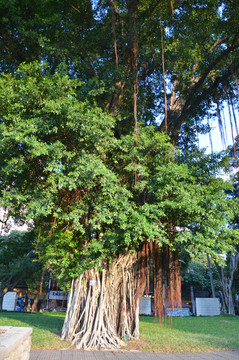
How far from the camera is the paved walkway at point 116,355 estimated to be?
18.7 feet

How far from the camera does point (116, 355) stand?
6062 mm

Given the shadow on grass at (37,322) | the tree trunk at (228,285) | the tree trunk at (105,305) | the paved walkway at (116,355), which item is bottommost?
the paved walkway at (116,355)

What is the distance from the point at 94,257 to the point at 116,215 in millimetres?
1543

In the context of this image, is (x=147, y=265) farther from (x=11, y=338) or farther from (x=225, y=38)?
(x=225, y=38)

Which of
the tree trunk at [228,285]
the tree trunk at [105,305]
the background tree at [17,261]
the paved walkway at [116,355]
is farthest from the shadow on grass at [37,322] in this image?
the tree trunk at [228,285]

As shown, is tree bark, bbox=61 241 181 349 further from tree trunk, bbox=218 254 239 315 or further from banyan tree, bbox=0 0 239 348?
tree trunk, bbox=218 254 239 315

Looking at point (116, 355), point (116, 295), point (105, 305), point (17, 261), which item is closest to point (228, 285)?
point (17, 261)

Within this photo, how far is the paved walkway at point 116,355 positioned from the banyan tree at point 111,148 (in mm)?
524

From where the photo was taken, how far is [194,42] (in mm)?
8797

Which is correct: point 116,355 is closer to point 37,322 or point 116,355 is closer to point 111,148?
point 111,148

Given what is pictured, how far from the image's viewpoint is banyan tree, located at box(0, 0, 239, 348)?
232 inches

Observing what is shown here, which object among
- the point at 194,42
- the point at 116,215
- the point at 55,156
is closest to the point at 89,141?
the point at 55,156

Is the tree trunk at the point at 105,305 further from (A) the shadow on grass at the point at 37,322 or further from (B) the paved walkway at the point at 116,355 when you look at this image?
(A) the shadow on grass at the point at 37,322

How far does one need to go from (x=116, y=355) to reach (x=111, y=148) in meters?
4.30
